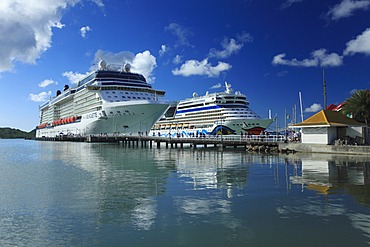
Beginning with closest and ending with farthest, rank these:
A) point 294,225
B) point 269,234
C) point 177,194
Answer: point 269,234 < point 294,225 < point 177,194

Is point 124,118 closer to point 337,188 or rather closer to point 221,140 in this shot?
point 221,140

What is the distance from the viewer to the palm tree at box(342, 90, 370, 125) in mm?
30525

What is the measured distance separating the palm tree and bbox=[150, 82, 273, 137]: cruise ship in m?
24.5

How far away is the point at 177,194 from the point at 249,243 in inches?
225

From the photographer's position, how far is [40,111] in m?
122

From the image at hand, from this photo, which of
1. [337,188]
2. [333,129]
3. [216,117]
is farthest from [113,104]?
[337,188]

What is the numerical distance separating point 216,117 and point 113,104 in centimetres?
2258

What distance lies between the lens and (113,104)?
183 ft

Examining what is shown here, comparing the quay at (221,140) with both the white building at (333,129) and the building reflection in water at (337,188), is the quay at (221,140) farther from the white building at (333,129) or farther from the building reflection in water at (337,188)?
the building reflection in water at (337,188)

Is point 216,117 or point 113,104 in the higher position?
point 113,104

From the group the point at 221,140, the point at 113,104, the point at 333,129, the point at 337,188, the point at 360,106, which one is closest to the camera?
the point at 337,188

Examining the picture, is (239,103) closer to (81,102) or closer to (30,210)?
(81,102)

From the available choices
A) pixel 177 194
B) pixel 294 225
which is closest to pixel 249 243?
pixel 294 225

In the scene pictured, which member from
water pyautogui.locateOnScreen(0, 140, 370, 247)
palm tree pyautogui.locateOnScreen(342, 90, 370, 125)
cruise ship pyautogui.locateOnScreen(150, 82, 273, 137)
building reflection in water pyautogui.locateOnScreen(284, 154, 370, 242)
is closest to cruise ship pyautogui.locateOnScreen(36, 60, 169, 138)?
cruise ship pyautogui.locateOnScreen(150, 82, 273, 137)
